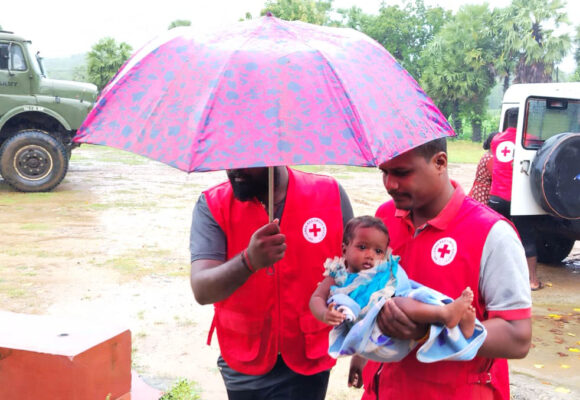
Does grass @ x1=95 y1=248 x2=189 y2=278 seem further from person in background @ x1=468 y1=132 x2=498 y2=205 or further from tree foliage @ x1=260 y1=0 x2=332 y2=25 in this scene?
tree foliage @ x1=260 y1=0 x2=332 y2=25

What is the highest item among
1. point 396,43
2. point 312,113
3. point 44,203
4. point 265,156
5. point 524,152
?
point 396,43

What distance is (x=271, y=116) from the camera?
60.2 inches

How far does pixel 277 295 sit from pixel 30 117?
10997mm

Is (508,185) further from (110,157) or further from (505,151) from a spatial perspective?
(110,157)

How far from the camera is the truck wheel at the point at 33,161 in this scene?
1112 centimetres

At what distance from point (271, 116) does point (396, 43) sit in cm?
5592

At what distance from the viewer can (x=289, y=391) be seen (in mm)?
2182

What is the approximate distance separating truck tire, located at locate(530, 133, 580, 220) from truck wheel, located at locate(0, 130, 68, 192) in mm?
8851

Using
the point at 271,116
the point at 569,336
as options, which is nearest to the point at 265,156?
the point at 271,116

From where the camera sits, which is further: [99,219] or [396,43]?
[396,43]

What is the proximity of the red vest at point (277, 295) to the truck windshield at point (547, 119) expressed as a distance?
16.7 feet

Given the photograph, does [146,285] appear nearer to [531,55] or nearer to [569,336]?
[569,336]

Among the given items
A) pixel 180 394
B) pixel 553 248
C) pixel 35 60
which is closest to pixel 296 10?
pixel 35 60

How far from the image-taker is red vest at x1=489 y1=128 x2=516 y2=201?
261 inches
